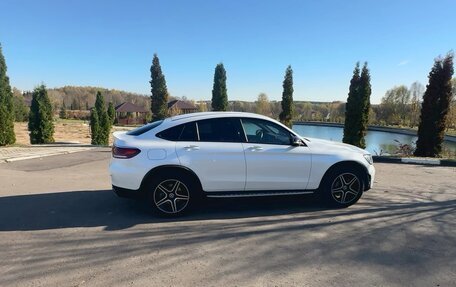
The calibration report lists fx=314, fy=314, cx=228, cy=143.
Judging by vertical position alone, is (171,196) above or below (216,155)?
below

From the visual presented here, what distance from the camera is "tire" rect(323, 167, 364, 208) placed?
5375mm

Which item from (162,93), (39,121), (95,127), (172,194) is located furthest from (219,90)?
(172,194)

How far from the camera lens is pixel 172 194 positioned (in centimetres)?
486

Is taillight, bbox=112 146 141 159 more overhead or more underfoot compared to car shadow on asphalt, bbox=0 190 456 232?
more overhead

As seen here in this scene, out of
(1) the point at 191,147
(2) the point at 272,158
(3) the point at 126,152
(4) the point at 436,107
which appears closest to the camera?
(3) the point at 126,152

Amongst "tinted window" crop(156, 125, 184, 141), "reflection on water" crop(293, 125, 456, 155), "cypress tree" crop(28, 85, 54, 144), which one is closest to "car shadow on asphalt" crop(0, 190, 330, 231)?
"tinted window" crop(156, 125, 184, 141)

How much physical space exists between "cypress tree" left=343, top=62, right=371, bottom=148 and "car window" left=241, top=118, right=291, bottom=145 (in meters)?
→ 13.1

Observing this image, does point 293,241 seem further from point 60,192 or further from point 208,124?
point 60,192

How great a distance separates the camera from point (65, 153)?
1223cm

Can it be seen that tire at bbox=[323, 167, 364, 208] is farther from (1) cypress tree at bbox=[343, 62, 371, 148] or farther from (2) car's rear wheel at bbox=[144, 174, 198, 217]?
(1) cypress tree at bbox=[343, 62, 371, 148]

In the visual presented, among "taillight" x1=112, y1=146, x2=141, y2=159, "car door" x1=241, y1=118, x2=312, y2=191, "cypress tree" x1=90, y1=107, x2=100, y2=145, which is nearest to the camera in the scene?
"taillight" x1=112, y1=146, x2=141, y2=159

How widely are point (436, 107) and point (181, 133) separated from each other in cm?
1436

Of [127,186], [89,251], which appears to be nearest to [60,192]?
[127,186]

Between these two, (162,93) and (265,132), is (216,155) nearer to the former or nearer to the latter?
(265,132)
